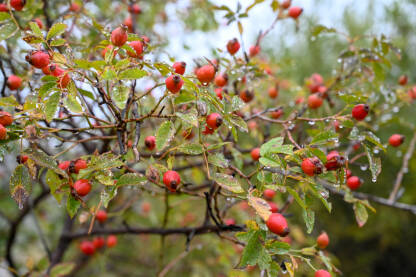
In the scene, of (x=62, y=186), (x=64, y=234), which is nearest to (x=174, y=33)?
(x=64, y=234)

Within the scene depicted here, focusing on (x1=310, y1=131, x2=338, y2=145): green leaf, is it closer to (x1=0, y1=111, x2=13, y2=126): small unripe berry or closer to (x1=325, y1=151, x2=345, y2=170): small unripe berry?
(x1=325, y1=151, x2=345, y2=170): small unripe berry

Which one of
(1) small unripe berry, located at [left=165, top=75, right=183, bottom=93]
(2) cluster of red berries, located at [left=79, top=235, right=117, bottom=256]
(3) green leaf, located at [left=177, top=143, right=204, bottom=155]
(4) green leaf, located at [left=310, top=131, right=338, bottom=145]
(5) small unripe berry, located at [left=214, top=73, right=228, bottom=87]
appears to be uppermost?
(1) small unripe berry, located at [left=165, top=75, right=183, bottom=93]

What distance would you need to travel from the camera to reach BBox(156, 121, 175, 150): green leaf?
2.78 ft

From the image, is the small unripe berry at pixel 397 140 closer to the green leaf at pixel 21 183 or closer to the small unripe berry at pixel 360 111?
the small unripe berry at pixel 360 111

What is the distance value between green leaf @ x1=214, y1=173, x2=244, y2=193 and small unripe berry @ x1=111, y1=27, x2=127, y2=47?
43 centimetres

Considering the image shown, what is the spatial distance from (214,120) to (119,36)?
326 mm

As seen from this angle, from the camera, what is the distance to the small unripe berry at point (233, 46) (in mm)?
1363

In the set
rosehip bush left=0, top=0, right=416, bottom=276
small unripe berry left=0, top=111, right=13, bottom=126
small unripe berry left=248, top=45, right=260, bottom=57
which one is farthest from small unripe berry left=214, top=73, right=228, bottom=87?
small unripe berry left=0, top=111, right=13, bottom=126

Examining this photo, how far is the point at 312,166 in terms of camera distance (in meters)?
0.84

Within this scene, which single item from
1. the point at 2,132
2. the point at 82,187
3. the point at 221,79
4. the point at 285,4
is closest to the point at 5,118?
the point at 2,132

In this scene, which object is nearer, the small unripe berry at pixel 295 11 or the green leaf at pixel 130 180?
the green leaf at pixel 130 180

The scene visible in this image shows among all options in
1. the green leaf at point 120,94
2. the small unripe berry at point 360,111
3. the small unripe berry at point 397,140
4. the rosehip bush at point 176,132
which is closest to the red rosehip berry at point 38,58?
the rosehip bush at point 176,132

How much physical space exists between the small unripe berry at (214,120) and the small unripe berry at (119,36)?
0.30m

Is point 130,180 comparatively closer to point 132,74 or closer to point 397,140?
point 132,74
